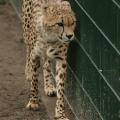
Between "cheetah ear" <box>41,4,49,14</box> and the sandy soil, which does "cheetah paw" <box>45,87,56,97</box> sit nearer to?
the sandy soil

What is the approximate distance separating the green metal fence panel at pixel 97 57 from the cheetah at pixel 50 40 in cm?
11

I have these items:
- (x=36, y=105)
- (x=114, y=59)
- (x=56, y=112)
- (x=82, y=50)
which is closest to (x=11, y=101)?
(x=36, y=105)

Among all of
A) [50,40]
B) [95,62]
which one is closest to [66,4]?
[50,40]

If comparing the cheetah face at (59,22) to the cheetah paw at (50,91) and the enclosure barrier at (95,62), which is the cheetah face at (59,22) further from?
the cheetah paw at (50,91)

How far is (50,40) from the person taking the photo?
555cm

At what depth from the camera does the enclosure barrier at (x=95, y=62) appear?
4.26 meters

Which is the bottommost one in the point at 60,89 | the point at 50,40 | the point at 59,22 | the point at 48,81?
the point at 48,81

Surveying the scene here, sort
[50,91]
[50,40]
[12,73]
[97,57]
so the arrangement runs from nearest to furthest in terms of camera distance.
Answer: [97,57] < [50,40] < [50,91] < [12,73]

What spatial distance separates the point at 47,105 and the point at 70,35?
3.57ft

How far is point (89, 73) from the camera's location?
4992 millimetres

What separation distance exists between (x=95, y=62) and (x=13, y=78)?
2.19 metres

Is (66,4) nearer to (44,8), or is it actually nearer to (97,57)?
(44,8)

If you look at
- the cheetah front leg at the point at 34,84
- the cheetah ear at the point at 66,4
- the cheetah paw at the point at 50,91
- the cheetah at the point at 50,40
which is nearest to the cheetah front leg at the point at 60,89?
the cheetah at the point at 50,40

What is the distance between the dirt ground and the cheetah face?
832 millimetres
